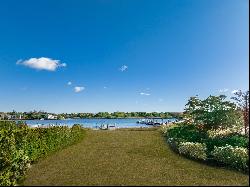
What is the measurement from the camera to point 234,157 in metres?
19.7

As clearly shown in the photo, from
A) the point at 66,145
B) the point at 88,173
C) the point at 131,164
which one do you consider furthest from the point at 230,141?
the point at 66,145

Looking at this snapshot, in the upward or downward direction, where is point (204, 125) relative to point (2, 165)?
upward

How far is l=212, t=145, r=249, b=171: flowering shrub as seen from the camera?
749 inches

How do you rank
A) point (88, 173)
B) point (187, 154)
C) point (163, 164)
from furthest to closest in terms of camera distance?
point (187, 154) < point (163, 164) < point (88, 173)

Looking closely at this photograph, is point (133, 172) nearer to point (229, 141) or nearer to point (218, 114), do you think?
point (229, 141)

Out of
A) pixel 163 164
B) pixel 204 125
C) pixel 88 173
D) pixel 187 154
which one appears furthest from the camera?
pixel 204 125

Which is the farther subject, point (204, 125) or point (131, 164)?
point (204, 125)

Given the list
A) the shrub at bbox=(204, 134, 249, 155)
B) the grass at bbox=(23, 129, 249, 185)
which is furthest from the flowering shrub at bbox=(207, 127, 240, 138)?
the grass at bbox=(23, 129, 249, 185)

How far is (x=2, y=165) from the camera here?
19172 mm

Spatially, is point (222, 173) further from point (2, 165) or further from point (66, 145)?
point (66, 145)

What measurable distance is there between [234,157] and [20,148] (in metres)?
11.8

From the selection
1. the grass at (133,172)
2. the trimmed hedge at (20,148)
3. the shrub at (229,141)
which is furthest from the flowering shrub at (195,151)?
the trimmed hedge at (20,148)

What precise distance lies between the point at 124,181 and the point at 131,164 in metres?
5.41

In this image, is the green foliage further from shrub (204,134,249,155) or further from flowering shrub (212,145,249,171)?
flowering shrub (212,145,249,171)
